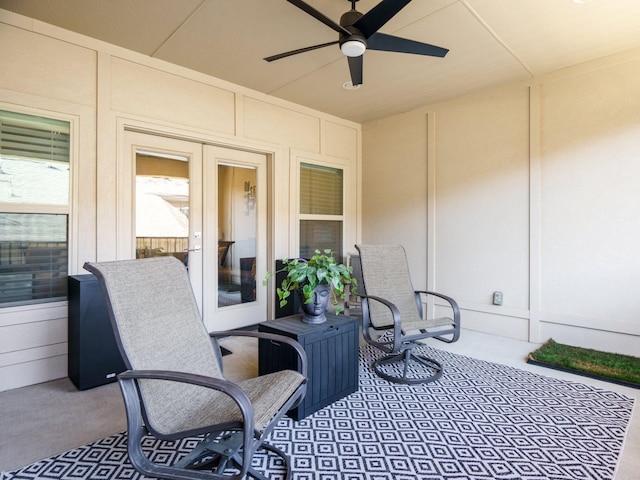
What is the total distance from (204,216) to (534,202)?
11.3 feet

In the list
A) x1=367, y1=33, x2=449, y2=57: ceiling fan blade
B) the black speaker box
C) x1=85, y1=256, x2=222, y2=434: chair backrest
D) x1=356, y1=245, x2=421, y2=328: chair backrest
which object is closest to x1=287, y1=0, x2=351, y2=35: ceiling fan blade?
x1=367, y1=33, x2=449, y2=57: ceiling fan blade

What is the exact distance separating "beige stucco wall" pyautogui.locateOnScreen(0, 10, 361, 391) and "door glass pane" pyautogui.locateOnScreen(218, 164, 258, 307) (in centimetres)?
41

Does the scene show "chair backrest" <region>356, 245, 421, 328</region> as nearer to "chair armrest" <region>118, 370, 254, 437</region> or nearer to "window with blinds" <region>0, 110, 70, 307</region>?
"chair armrest" <region>118, 370, 254, 437</region>

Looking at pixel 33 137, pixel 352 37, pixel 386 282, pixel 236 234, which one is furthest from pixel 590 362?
pixel 33 137

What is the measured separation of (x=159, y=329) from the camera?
1.72 metres

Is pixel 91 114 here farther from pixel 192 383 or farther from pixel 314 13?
pixel 192 383

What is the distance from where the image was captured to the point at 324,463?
6.08 ft

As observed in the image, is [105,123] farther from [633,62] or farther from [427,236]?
[633,62]

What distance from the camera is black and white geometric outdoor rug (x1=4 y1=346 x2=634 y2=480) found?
180cm

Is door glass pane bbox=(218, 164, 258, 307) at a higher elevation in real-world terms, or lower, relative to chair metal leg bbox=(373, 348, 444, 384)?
higher

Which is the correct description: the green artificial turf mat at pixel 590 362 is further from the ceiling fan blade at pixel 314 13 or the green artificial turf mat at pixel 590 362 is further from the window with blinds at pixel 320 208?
the ceiling fan blade at pixel 314 13

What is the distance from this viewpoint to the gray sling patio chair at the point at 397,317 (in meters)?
2.86

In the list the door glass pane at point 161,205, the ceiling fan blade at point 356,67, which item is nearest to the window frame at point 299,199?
the door glass pane at point 161,205

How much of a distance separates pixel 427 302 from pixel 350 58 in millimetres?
3134
